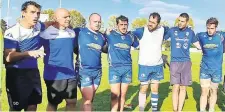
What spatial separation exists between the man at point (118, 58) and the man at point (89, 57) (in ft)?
1.86

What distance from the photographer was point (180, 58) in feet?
29.3

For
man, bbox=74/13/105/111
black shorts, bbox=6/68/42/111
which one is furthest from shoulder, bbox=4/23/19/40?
man, bbox=74/13/105/111

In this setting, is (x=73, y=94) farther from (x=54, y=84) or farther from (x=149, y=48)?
(x=149, y=48)

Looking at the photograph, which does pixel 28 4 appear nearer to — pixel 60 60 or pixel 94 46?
pixel 60 60

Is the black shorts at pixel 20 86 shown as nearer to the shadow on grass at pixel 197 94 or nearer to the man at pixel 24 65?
the man at pixel 24 65

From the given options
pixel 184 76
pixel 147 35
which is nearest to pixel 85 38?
pixel 147 35

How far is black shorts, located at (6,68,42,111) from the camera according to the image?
6.30 m

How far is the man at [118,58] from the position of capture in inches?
321

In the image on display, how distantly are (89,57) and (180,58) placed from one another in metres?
2.66

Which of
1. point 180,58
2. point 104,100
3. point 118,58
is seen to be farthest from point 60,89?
point 104,100

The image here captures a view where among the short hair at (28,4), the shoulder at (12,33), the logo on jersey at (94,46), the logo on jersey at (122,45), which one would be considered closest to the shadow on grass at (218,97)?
the logo on jersey at (122,45)

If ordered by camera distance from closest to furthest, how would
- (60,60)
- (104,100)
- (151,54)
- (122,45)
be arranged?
(60,60) < (122,45) < (151,54) < (104,100)

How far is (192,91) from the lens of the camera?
12.7m

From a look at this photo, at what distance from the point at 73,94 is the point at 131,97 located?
4.43 metres
